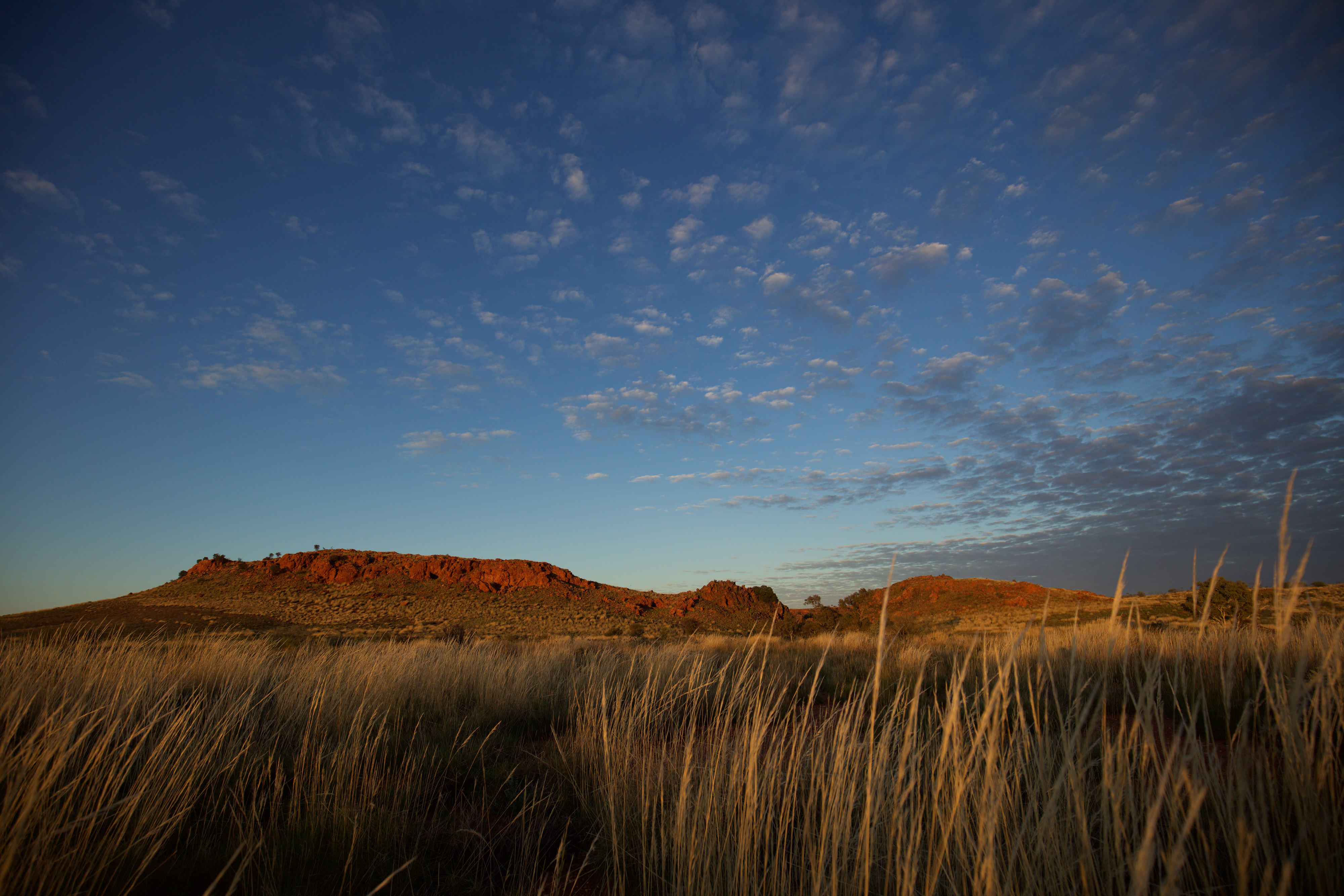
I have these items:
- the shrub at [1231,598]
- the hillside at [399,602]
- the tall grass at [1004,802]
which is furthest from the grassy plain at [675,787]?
the hillside at [399,602]

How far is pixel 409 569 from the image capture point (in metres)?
50.5

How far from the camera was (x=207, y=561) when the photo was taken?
166 feet

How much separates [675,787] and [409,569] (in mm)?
53794

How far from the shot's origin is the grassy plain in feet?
5.78

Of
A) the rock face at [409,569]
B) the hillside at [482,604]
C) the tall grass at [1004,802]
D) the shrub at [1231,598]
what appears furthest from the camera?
the rock face at [409,569]

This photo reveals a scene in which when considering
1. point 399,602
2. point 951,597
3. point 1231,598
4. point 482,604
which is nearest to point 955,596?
point 951,597

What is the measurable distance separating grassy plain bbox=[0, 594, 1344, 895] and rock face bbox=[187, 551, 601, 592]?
45.9 meters

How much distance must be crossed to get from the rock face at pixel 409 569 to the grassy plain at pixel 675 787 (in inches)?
1806

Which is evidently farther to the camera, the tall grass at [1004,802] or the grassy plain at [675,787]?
the grassy plain at [675,787]

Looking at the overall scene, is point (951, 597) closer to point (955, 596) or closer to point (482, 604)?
point (955, 596)

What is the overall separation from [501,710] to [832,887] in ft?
17.7

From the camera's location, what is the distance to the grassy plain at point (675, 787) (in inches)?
69.4

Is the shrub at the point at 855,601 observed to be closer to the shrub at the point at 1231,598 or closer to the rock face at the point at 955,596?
the rock face at the point at 955,596

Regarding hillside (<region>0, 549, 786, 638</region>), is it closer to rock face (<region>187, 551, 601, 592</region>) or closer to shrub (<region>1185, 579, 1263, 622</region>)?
rock face (<region>187, 551, 601, 592</region>)
